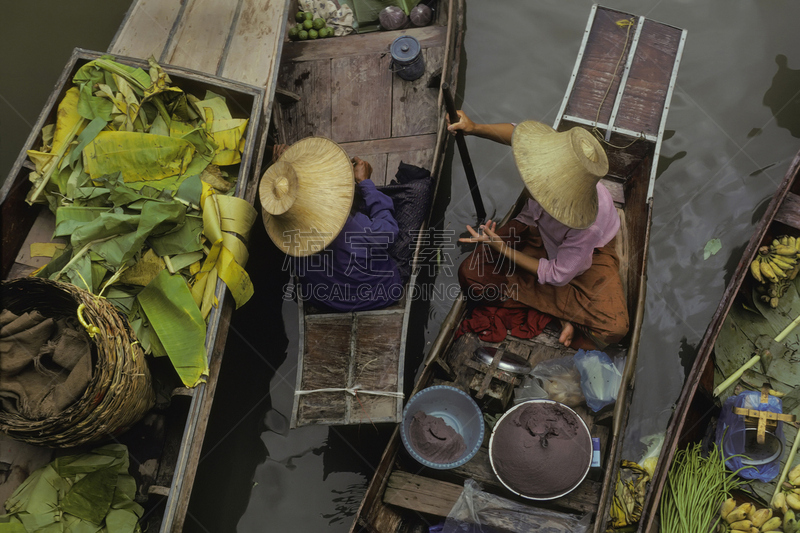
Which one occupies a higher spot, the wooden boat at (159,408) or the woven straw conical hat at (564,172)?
the woven straw conical hat at (564,172)

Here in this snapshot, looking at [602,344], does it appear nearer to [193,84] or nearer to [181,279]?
[181,279]

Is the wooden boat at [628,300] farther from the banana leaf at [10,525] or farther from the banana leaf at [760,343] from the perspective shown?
the banana leaf at [10,525]

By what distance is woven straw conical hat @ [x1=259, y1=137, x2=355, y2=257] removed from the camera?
8.76 feet

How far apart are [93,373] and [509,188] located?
11.8 ft

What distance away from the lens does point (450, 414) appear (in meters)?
3.41

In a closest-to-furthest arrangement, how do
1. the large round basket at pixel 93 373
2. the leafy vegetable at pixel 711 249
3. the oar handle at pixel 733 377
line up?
the large round basket at pixel 93 373, the oar handle at pixel 733 377, the leafy vegetable at pixel 711 249

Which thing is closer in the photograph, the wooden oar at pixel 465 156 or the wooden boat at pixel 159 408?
the wooden boat at pixel 159 408

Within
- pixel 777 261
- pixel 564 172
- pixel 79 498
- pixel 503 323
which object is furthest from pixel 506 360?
pixel 79 498

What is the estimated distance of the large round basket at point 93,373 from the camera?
254cm

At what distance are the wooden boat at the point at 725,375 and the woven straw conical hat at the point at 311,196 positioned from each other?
234 cm

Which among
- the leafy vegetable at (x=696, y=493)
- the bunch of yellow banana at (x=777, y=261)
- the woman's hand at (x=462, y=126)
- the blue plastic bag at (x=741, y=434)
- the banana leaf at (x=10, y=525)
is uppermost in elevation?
the woman's hand at (x=462, y=126)

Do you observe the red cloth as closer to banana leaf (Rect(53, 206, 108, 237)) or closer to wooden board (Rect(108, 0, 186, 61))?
banana leaf (Rect(53, 206, 108, 237))

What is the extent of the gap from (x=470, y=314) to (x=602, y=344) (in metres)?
0.88

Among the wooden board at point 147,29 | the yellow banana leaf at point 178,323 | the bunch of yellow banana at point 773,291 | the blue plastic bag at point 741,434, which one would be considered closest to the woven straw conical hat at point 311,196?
the yellow banana leaf at point 178,323
